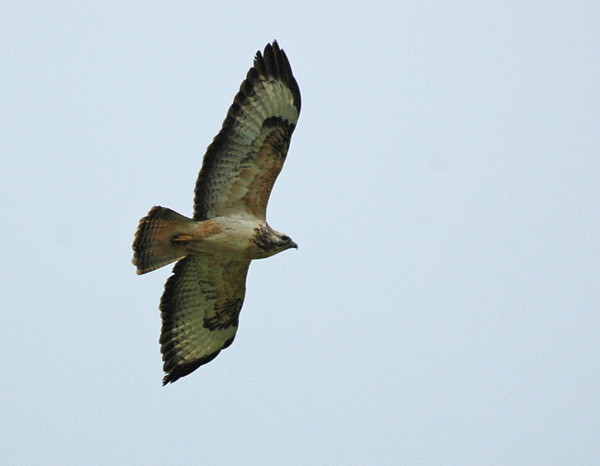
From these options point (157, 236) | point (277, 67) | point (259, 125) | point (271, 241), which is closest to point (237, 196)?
point (271, 241)

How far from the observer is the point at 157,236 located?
11508 mm

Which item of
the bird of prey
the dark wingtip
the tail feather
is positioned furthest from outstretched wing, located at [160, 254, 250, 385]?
the dark wingtip

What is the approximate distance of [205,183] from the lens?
11539 millimetres

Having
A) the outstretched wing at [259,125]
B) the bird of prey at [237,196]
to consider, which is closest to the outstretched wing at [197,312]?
the bird of prey at [237,196]

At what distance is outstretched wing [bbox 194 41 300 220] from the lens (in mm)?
11359

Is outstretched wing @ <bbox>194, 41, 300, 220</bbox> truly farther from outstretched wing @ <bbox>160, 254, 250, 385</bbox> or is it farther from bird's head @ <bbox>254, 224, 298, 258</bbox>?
outstretched wing @ <bbox>160, 254, 250, 385</bbox>

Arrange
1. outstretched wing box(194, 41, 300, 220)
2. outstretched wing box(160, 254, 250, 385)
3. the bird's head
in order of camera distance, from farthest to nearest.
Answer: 1. outstretched wing box(160, 254, 250, 385)
2. the bird's head
3. outstretched wing box(194, 41, 300, 220)

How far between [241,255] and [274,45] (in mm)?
2487

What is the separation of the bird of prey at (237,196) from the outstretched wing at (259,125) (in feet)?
0.04

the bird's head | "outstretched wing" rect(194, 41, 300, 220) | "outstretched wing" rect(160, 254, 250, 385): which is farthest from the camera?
"outstretched wing" rect(160, 254, 250, 385)

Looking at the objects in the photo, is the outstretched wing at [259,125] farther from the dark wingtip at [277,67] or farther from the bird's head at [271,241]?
the bird's head at [271,241]

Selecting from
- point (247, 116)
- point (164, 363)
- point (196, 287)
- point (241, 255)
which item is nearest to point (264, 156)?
point (247, 116)

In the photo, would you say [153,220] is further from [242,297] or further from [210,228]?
[242,297]

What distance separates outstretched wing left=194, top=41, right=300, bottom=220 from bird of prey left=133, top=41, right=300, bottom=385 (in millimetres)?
12
